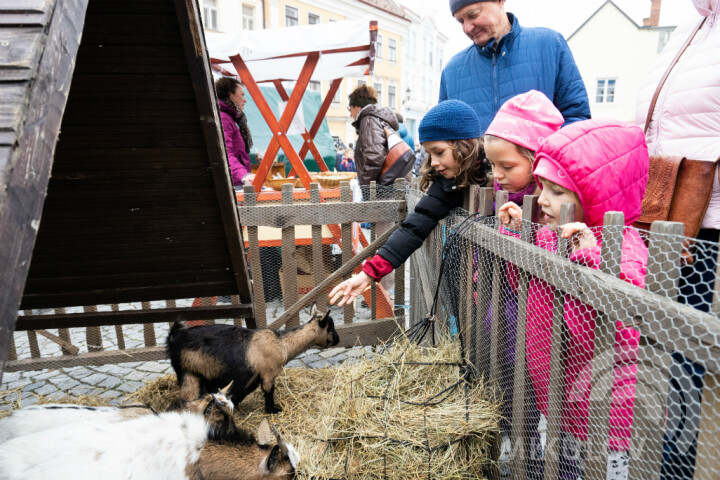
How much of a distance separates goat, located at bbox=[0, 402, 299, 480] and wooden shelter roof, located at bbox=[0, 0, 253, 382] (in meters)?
0.75

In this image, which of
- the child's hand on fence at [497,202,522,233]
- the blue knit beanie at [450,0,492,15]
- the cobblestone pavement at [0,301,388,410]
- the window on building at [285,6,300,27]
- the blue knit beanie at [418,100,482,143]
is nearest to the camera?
the child's hand on fence at [497,202,522,233]

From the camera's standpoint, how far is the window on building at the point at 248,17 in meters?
26.8

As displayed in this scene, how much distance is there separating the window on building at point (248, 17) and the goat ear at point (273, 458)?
2901 cm

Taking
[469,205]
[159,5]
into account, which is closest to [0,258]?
[159,5]

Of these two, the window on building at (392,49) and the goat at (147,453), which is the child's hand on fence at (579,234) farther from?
the window on building at (392,49)

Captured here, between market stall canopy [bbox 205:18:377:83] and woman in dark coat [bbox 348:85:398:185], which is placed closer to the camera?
woman in dark coat [bbox 348:85:398:185]

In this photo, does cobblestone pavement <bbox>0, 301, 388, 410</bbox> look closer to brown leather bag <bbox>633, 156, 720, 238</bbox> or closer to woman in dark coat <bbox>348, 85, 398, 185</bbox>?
woman in dark coat <bbox>348, 85, 398, 185</bbox>

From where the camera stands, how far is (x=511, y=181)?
220 centimetres

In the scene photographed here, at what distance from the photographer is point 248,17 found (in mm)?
27000

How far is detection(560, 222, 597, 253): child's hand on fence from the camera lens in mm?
1456

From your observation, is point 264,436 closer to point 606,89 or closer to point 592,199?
point 592,199

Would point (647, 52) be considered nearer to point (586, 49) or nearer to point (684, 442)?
point (586, 49)

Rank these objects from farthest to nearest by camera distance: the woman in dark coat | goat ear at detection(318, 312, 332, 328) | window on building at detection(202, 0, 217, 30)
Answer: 1. window on building at detection(202, 0, 217, 30)
2. the woman in dark coat
3. goat ear at detection(318, 312, 332, 328)

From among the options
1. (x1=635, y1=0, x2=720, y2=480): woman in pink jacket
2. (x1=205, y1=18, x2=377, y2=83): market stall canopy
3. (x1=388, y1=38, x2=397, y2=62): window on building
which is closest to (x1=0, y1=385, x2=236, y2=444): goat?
(x1=635, y1=0, x2=720, y2=480): woman in pink jacket
